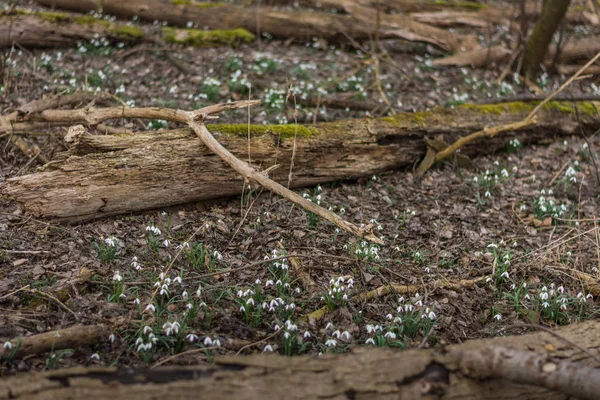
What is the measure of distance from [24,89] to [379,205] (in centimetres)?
559

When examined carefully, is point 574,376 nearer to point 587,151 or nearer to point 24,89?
point 587,151

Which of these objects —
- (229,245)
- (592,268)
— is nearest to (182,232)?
(229,245)

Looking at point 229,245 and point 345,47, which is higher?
point 345,47

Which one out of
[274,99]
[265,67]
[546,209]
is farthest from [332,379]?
[265,67]

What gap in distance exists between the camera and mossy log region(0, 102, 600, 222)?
18.3 ft

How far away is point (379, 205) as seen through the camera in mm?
7023

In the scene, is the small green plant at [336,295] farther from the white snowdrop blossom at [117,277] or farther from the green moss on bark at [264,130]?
the green moss on bark at [264,130]

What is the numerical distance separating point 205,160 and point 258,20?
6.26 meters

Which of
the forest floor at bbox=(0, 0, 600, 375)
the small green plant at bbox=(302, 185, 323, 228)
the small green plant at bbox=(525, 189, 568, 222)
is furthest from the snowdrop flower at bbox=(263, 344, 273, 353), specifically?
the small green plant at bbox=(525, 189, 568, 222)

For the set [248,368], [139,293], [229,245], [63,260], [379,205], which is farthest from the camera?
[379,205]

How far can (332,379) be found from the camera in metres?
3.19

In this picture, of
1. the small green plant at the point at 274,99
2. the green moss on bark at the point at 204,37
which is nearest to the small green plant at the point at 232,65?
the green moss on bark at the point at 204,37

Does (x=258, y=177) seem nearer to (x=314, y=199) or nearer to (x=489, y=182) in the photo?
(x=314, y=199)

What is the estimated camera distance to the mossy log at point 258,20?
1170cm
